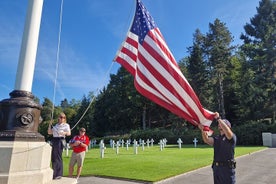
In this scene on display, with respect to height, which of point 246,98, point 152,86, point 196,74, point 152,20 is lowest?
point 152,86

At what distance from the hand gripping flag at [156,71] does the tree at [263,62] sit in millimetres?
31827

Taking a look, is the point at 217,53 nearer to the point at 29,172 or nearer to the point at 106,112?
the point at 106,112

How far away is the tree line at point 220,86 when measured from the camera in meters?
36.8

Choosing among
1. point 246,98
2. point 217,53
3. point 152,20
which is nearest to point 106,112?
point 217,53

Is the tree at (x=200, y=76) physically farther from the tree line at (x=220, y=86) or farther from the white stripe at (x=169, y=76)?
the white stripe at (x=169, y=76)

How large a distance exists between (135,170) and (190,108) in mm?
5965

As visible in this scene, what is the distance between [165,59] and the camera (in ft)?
19.8

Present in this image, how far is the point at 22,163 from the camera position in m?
4.75

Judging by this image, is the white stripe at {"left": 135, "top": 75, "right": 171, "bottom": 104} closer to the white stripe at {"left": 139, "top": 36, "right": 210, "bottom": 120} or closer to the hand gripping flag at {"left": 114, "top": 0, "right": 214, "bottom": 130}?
the hand gripping flag at {"left": 114, "top": 0, "right": 214, "bottom": 130}

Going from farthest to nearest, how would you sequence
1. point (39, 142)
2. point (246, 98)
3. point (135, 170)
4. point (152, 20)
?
point (246, 98) → point (135, 170) → point (152, 20) → point (39, 142)

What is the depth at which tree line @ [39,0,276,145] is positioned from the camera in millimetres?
36750

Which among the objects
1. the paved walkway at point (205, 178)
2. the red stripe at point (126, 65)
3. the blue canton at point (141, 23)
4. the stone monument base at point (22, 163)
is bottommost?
the paved walkway at point (205, 178)

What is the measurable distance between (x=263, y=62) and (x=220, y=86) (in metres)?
10.9

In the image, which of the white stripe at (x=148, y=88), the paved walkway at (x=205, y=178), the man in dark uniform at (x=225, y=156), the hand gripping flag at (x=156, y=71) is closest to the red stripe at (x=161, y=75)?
the hand gripping flag at (x=156, y=71)
